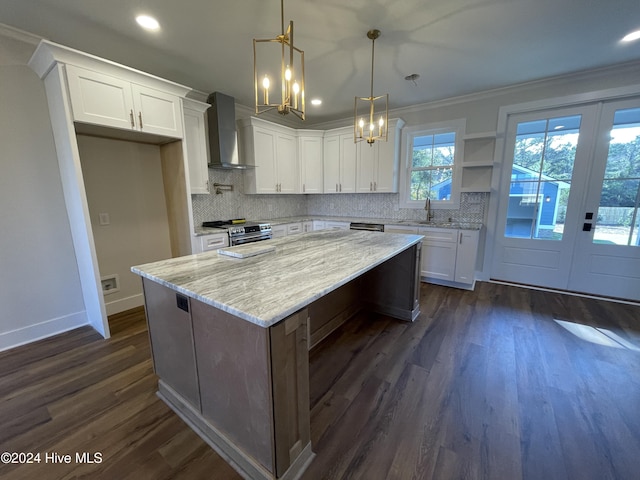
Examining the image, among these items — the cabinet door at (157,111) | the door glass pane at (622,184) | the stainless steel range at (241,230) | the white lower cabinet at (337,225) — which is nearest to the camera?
the cabinet door at (157,111)

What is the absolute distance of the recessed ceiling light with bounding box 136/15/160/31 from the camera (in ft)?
6.36

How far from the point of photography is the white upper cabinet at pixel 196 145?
3096mm

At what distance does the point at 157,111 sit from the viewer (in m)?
2.53

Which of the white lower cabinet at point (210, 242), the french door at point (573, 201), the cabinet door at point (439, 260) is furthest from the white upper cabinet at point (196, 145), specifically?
the french door at point (573, 201)

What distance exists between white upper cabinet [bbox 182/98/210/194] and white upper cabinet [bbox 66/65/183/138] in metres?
0.40

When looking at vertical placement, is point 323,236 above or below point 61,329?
above

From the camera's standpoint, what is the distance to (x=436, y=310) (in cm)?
294

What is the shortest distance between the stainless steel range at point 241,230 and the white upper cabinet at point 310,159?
136cm

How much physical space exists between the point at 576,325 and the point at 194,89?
16.8 feet

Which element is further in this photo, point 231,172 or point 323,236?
point 231,172

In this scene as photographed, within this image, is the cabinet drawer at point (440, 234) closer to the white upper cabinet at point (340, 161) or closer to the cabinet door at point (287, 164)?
the white upper cabinet at point (340, 161)

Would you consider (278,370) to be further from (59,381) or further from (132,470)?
(59,381)

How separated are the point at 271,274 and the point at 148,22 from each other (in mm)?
2249

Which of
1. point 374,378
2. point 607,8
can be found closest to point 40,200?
point 374,378
